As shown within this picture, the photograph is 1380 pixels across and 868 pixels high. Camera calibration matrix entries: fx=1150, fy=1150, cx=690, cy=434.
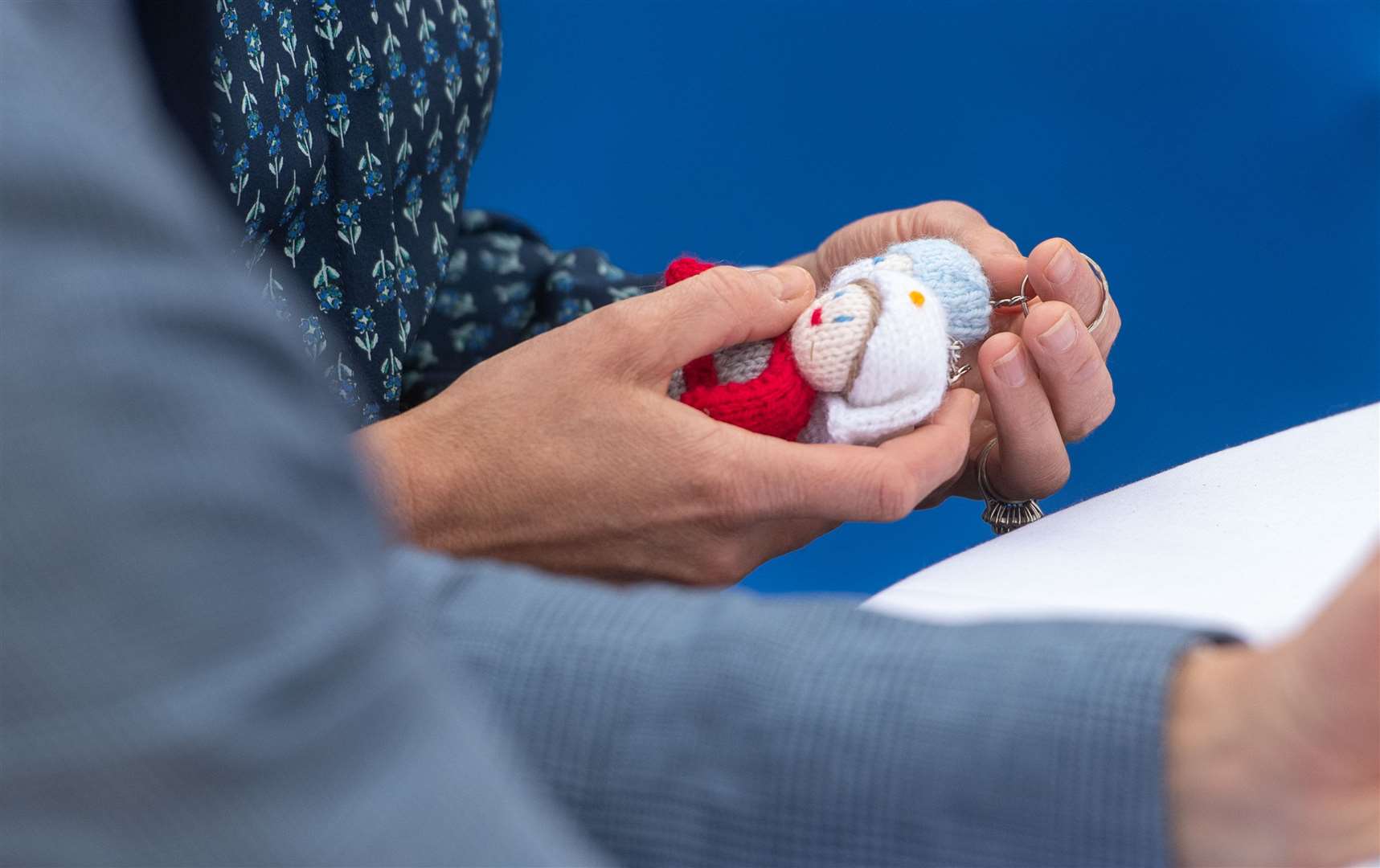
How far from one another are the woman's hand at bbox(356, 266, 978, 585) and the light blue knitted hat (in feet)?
0.16

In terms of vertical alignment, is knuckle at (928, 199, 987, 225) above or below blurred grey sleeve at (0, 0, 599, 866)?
above

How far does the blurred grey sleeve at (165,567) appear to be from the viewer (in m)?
0.17

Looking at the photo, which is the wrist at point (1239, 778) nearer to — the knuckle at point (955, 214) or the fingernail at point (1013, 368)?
the fingernail at point (1013, 368)

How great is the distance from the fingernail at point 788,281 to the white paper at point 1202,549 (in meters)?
0.17

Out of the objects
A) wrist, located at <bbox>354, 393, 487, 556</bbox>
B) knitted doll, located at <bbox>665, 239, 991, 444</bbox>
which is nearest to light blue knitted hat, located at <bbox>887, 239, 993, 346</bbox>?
knitted doll, located at <bbox>665, 239, 991, 444</bbox>

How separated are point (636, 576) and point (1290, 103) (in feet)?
2.78

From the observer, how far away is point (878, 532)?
1.33 meters

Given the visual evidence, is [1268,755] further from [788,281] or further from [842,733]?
[788,281]

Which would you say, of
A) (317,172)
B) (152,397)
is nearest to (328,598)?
(152,397)

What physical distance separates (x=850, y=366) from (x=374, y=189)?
344mm

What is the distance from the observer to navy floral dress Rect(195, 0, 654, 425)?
64cm

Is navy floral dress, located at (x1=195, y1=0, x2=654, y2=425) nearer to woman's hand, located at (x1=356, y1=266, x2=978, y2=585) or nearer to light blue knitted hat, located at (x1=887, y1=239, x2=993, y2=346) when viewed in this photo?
woman's hand, located at (x1=356, y1=266, x2=978, y2=585)

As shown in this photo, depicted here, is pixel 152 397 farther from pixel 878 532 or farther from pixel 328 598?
pixel 878 532

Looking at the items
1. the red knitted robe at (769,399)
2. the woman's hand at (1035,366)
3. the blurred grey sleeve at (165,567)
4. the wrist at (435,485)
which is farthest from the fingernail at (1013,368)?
the blurred grey sleeve at (165,567)
